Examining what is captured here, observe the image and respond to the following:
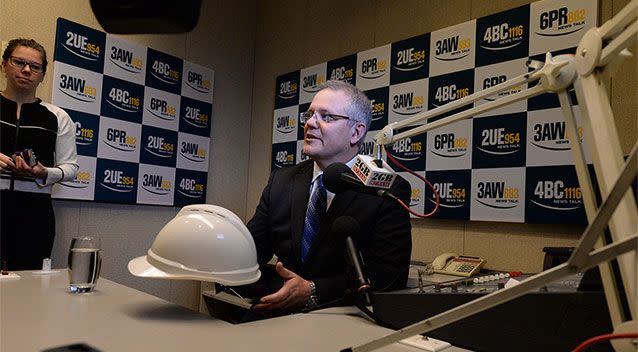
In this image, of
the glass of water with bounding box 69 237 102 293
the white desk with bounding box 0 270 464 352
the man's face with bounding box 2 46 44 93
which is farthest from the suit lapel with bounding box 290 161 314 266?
the man's face with bounding box 2 46 44 93

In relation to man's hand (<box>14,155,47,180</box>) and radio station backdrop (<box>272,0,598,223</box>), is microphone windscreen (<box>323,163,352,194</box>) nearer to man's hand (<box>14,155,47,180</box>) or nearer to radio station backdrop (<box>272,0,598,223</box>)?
radio station backdrop (<box>272,0,598,223</box>)

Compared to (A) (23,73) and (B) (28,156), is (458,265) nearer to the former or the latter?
(B) (28,156)

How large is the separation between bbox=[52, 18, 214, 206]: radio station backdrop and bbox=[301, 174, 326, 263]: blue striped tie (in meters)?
1.74

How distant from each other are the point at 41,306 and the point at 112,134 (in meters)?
2.02

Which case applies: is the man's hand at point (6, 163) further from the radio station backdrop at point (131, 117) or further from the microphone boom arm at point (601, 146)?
the microphone boom arm at point (601, 146)

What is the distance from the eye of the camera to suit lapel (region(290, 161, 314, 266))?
1388mm

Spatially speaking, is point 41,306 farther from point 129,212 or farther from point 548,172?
point 129,212

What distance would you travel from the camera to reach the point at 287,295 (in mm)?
1062

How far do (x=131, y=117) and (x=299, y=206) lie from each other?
5.85 ft

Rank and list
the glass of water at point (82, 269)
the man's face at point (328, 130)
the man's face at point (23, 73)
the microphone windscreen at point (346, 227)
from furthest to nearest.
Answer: the man's face at point (23, 73) < the man's face at point (328, 130) < the glass of water at point (82, 269) < the microphone windscreen at point (346, 227)

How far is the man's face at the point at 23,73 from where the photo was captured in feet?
6.78

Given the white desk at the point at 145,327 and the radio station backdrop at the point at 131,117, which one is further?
the radio station backdrop at the point at 131,117

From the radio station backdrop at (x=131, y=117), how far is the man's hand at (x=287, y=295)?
6.30 feet

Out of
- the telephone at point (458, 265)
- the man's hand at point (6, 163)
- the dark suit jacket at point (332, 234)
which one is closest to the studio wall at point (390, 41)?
the telephone at point (458, 265)
